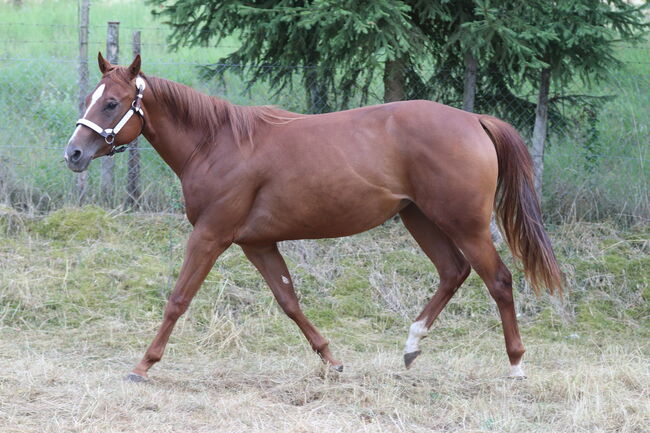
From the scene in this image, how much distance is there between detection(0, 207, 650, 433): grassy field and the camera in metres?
4.15

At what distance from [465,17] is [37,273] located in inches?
179

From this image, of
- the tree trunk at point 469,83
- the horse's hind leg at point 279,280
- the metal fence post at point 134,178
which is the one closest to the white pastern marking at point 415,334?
the horse's hind leg at point 279,280

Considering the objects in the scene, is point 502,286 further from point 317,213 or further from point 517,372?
point 317,213

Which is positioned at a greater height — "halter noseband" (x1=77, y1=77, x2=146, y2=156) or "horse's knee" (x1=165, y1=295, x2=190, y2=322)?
"halter noseband" (x1=77, y1=77, x2=146, y2=156)

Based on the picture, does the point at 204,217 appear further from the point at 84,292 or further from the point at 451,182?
the point at 84,292

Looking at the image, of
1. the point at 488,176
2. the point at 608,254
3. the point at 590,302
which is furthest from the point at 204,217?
the point at 608,254

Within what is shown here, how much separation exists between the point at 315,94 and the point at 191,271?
3.74 metres

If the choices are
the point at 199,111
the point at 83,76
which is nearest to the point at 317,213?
the point at 199,111

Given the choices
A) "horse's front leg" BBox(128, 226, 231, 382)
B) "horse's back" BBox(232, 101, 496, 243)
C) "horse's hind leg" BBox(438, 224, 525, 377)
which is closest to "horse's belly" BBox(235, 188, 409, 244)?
"horse's back" BBox(232, 101, 496, 243)

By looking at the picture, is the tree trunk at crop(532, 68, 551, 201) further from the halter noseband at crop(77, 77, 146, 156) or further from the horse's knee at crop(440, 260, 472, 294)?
the halter noseband at crop(77, 77, 146, 156)

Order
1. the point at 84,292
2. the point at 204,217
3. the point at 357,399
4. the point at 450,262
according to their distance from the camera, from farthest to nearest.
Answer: the point at 84,292, the point at 450,262, the point at 204,217, the point at 357,399

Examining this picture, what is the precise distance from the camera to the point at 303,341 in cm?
607

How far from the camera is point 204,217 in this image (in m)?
4.80

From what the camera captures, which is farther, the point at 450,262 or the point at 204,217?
the point at 450,262
